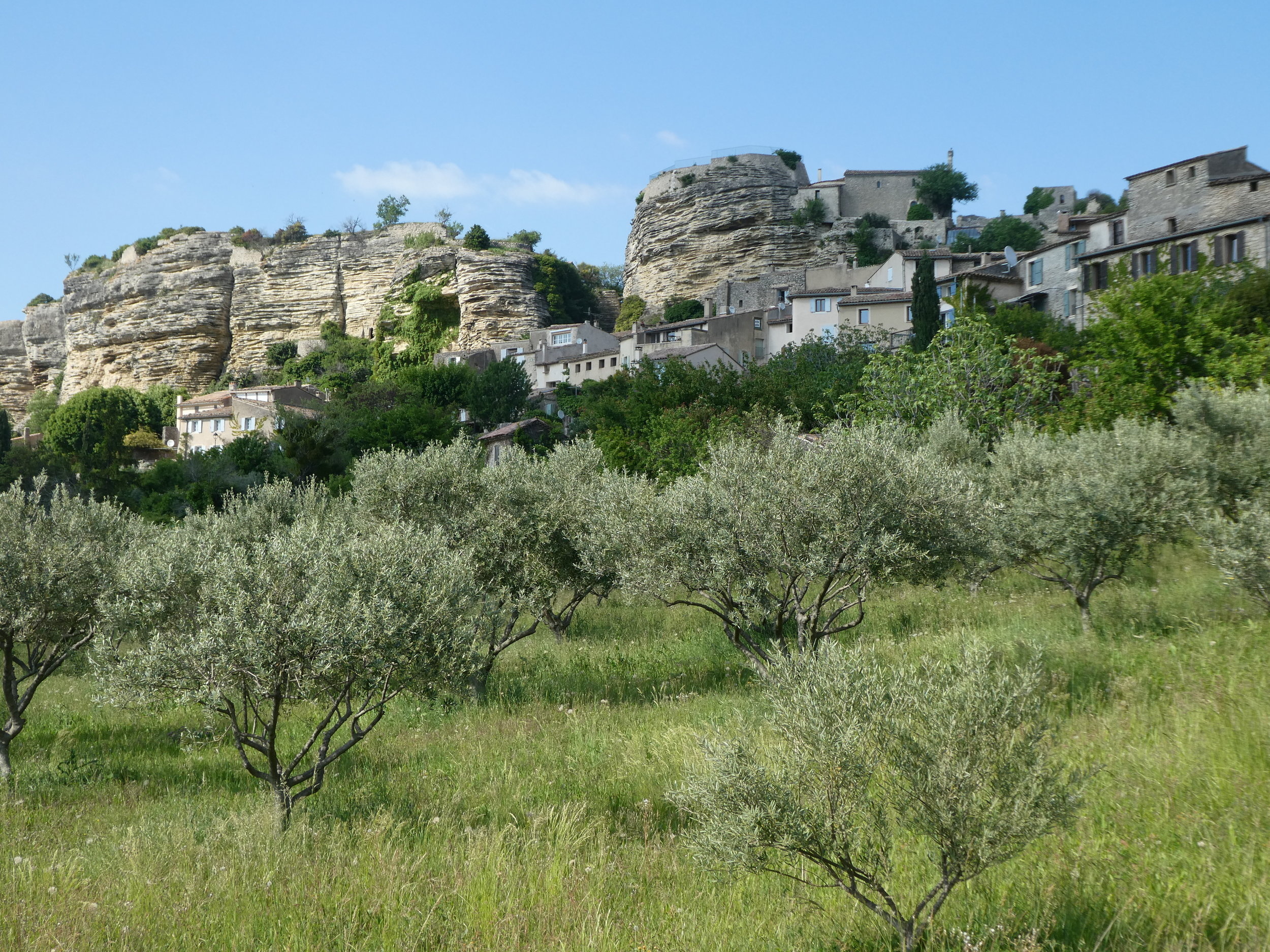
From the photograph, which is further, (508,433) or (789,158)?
(789,158)

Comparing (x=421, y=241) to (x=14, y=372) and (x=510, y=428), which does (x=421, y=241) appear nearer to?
(x=510, y=428)

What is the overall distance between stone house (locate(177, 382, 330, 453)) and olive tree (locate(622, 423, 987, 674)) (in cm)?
6603

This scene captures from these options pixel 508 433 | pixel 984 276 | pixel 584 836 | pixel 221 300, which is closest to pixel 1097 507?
pixel 584 836

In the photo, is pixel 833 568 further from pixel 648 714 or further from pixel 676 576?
pixel 648 714

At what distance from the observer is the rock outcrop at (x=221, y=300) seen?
104 m

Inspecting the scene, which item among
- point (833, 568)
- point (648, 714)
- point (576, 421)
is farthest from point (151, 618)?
point (576, 421)

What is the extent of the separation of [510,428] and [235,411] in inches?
1235

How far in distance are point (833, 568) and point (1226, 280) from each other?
32583 mm

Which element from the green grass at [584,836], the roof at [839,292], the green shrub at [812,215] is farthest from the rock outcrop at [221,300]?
the green grass at [584,836]

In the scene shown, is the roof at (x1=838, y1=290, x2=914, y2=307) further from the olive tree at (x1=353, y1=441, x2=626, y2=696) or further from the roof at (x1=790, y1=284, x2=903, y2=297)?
the olive tree at (x1=353, y1=441, x2=626, y2=696)

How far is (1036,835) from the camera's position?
5.02 metres

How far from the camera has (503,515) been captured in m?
16.9

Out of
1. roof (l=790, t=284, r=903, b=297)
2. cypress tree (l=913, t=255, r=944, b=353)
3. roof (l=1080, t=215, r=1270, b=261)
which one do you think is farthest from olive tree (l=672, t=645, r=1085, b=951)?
roof (l=790, t=284, r=903, b=297)

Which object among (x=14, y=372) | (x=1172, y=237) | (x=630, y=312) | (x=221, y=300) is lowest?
(x=1172, y=237)
